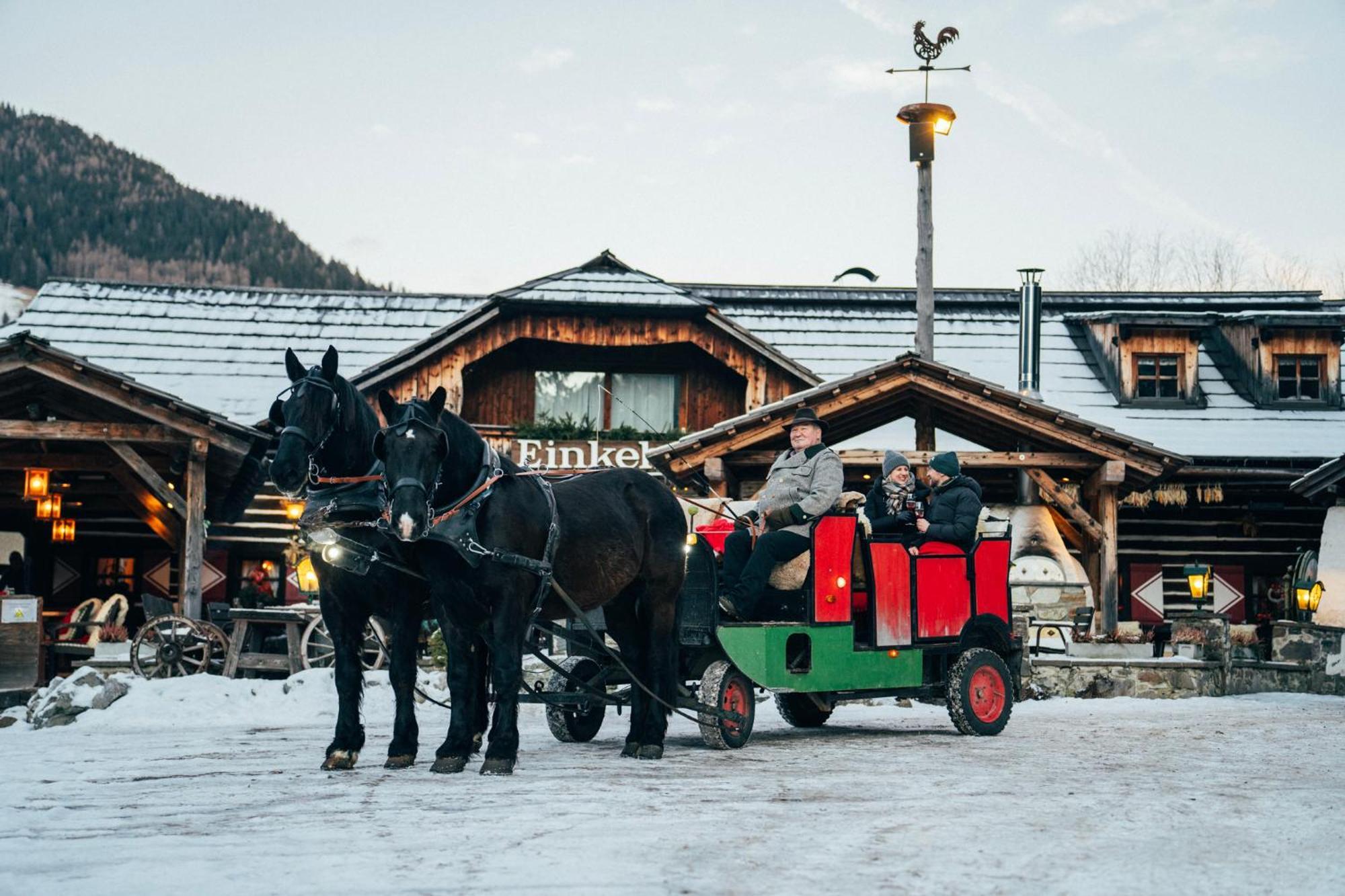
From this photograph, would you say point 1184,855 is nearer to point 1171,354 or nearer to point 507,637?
point 507,637

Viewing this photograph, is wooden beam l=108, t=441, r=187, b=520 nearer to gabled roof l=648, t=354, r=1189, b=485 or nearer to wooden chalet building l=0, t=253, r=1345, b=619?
wooden chalet building l=0, t=253, r=1345, b=619

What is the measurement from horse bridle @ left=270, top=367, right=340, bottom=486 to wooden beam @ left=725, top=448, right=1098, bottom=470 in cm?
1133

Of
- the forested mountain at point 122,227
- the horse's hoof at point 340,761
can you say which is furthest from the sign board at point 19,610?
the forested mountain at point 122,227

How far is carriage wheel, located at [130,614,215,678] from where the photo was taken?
16.1 metres

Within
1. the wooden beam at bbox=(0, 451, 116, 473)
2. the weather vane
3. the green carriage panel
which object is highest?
the weather vane

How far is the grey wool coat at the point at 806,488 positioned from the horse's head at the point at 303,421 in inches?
130

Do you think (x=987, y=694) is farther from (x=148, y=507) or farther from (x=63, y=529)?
(x=63, y=529)

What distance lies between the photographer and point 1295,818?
7.04 meters

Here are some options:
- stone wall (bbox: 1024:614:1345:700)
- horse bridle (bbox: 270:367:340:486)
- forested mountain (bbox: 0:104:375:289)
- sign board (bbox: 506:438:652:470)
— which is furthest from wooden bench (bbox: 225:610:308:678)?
forested mountain (bbox: 0:104:375:289)

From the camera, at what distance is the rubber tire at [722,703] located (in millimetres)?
9867

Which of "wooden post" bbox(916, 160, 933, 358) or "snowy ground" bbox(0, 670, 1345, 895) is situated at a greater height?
"wooden post" bbox(916, 160, 933, 358)

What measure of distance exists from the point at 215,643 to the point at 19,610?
237 cm

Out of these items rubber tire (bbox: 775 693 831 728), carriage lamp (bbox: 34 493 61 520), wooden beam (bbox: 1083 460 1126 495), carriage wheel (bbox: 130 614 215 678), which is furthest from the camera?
carriage lamp (bbox: 34 493 61 520)

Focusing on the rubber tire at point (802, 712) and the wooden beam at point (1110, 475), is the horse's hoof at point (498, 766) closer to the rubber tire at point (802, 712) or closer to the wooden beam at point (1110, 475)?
the rubber tire at point (802, 712)
